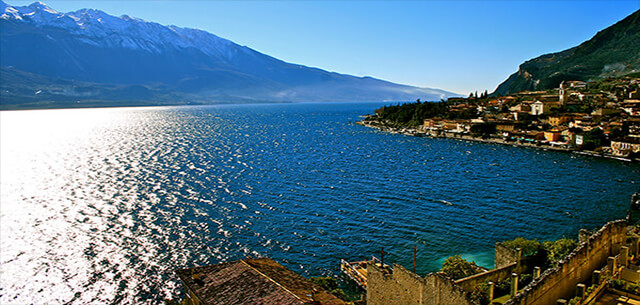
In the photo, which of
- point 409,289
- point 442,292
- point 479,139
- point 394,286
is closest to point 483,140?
point 479,139

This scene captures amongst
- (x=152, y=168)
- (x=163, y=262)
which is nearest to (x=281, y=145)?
(x=152, y=168)

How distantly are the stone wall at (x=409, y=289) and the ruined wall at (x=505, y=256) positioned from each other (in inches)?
370

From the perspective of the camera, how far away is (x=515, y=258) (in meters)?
23.3

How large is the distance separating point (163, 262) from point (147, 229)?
8.53 meters

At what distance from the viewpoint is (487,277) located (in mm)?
21766

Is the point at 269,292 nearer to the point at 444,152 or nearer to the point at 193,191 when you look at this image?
the point at 193,191

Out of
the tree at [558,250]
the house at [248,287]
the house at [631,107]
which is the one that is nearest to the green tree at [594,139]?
the house at [631,107]

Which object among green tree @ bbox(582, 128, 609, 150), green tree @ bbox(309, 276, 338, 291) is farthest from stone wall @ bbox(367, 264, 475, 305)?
green tree @ bbox(582, 128, 609, 150)

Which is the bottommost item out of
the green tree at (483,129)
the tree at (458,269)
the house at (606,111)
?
the tree at (458,269)

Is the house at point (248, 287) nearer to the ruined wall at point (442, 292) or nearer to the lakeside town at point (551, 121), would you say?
the ruined wall at point (442, 292)

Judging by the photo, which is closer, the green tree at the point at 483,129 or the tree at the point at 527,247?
the tree at the point at 527,247

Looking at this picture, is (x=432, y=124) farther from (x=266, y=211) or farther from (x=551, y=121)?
(x=266, y=211)

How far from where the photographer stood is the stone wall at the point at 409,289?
15.1 metres

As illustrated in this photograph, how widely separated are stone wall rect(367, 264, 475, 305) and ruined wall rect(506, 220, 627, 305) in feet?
6.80
